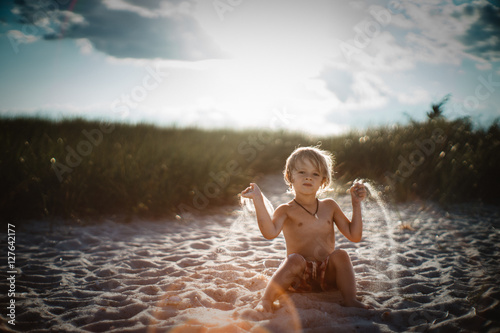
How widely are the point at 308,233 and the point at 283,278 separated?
1.28ft

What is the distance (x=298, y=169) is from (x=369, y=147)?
21.0 feet

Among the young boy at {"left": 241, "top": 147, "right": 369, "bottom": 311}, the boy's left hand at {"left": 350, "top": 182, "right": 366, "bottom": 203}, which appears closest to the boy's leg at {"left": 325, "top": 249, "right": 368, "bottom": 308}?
the young boy at {"left": 241, "top": 147, "right": 369, "bottom": 311}

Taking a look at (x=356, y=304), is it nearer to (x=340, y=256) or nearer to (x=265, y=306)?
(x=340, y=256)

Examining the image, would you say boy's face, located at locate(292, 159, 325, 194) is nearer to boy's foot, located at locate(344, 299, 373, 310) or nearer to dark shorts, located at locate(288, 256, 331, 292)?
dark shorts, located at locate(288, 256, 331, 292)

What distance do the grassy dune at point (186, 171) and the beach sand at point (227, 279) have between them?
1.50 feet

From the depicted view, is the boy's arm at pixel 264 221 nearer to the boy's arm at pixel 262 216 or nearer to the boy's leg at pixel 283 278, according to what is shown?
the boy's arm at pixel 262 216

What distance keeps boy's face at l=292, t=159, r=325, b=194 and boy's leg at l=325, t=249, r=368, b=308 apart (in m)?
0.50

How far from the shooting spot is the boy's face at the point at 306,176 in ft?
7.65

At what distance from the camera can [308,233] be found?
2354 millimetres

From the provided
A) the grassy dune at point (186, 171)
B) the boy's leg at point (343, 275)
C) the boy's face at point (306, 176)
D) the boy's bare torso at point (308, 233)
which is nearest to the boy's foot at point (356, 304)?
the boy's leg at point (343, 275)

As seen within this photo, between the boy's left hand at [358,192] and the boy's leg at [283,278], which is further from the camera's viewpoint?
the boy's left hand at [358,192]

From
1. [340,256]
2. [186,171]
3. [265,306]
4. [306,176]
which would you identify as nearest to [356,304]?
[340,256]

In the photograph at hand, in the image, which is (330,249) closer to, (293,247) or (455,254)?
(293,247)

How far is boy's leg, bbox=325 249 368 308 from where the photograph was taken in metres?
2.13
